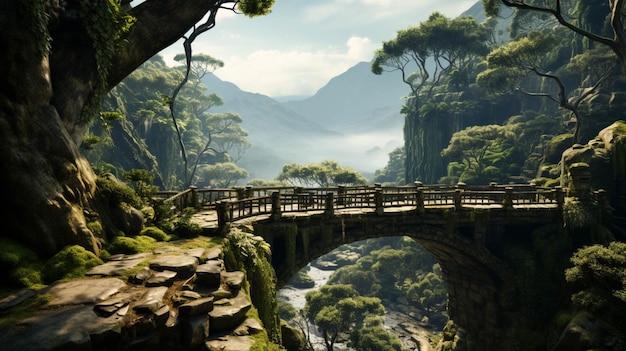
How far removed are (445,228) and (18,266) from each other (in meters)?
18.2

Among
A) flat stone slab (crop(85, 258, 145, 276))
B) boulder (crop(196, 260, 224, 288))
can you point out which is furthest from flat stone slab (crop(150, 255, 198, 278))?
flat stone slab (crop(85, 258, 145, 276))

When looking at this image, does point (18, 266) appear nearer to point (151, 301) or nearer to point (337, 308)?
point (151, 301)

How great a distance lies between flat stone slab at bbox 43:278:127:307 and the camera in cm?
625

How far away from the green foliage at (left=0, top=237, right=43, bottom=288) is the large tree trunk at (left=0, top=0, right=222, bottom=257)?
0.39 m

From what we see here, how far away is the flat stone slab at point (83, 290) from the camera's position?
6254 mm

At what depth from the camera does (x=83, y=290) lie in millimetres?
6680

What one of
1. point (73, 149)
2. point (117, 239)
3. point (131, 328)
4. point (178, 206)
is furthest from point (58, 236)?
point (178, 206)

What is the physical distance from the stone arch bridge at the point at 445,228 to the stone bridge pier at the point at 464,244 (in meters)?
0.05

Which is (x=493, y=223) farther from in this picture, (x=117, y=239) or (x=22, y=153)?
(x=22, y=153)

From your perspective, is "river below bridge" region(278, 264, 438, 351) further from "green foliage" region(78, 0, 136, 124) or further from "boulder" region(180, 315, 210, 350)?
"boulder" region(180, 315, 210, 350)

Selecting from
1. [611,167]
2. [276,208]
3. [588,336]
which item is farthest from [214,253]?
[611,167]

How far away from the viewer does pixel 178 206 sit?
15195 mm

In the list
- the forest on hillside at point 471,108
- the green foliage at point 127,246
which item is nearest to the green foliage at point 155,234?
the green foliage at point 127,246

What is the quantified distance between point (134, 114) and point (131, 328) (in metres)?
56.3
